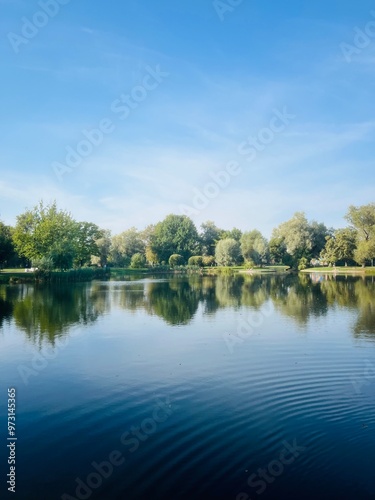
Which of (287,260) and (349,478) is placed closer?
(349,478)

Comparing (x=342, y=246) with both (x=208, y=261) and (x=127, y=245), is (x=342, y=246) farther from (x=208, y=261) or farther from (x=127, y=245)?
(x=127, y=245)

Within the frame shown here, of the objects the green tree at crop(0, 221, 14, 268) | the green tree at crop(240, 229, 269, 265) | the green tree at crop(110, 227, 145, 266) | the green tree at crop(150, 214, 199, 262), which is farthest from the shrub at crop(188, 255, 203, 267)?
the green tree at crop(0, 221, 14, 268)

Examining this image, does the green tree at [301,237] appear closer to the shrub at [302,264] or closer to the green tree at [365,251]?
the shrub at [302,264]

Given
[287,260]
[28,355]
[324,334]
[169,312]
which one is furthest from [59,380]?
[287,260]

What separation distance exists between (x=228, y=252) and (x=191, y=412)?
3271 inches

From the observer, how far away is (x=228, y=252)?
9088 cm

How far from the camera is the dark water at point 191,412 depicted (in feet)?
19.5

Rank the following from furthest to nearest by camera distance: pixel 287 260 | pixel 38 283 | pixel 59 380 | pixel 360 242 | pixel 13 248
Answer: pixel 287 260 < pixel 360 242 < pixel 13 248 < pixel 38 283 < pixel 59 380

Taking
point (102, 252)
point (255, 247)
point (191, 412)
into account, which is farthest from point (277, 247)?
point (191, 412)

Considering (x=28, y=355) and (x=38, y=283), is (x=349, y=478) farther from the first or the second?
(x=38, y=283)

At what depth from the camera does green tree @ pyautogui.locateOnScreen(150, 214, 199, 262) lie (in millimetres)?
102500

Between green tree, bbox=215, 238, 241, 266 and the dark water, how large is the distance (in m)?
73.2

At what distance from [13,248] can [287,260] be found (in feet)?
173

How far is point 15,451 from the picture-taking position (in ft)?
22.3
